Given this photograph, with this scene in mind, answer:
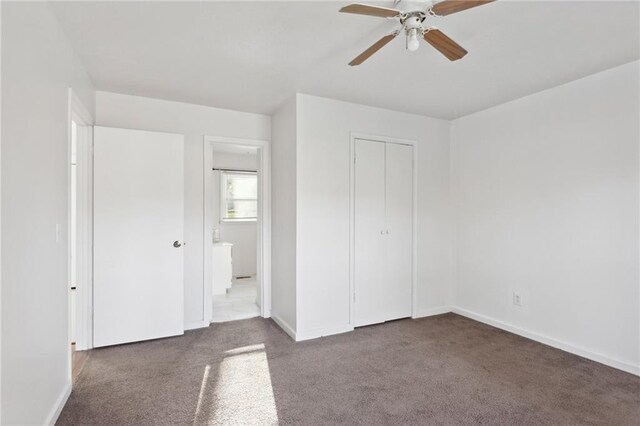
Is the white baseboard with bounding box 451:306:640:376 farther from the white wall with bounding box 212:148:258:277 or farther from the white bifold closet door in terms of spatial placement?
the white wall with bounding box 212:148:258:277

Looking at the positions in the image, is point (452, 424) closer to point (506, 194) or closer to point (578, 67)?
point (506, 194)

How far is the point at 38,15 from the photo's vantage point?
1.69m

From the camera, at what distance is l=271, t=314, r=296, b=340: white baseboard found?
3209mm

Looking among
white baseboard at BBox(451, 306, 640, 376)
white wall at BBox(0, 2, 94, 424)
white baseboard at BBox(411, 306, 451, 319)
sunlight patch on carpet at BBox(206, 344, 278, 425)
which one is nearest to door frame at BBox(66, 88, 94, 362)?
white wall at BBox(0, 2, 94, 424)

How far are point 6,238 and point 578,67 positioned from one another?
3816mm

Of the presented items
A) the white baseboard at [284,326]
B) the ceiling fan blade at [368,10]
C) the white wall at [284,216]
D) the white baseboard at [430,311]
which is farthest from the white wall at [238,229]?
the ceiling fan blade at [368,10]

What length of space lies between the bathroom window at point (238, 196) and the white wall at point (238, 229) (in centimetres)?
9

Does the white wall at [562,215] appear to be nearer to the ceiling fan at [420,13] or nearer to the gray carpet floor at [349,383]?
the gray carpet floor at [349,383]

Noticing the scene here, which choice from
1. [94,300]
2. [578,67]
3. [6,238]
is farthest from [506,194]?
[94,300]

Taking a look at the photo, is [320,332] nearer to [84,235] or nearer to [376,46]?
[84,235]

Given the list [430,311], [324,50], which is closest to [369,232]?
[430,311]

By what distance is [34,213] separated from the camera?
1.65 metres

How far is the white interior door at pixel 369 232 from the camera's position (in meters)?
3.51

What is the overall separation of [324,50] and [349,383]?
2407mm
